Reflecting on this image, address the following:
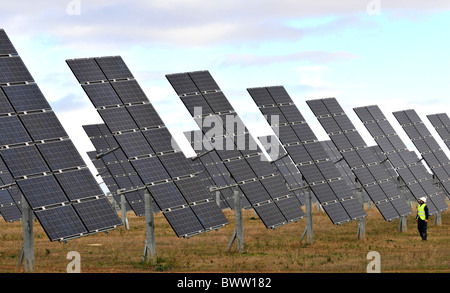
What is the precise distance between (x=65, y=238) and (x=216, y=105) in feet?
39.0

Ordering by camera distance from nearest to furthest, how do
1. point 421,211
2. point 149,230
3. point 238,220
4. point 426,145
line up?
point 149,230 < point 238,220 < point 421,211 < point 426,145

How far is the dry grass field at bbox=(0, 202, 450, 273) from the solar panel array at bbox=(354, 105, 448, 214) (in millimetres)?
2148

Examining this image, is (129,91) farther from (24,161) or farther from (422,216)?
(422,216)

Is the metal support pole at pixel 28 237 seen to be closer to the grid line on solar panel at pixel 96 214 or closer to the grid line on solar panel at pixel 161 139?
the grid line on solar panel at pixel 96 214

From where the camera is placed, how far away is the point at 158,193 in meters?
25.8

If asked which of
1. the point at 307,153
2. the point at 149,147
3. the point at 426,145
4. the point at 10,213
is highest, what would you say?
the point at 426,145

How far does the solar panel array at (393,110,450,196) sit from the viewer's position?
46250mm

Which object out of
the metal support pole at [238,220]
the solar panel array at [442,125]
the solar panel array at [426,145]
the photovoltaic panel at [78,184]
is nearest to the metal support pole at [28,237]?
the photovoltaic panel at [78,184]

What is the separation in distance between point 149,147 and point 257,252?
740 cm

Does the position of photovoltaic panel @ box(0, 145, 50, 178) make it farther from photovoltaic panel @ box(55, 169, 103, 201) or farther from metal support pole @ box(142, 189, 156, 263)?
metal support pole @ box(142, 189, 156, 263)

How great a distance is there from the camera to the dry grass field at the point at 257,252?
26.0 metres

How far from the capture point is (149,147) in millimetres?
26781

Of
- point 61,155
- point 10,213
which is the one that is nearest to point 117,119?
point 61,155

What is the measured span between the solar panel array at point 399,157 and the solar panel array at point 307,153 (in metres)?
7.69
